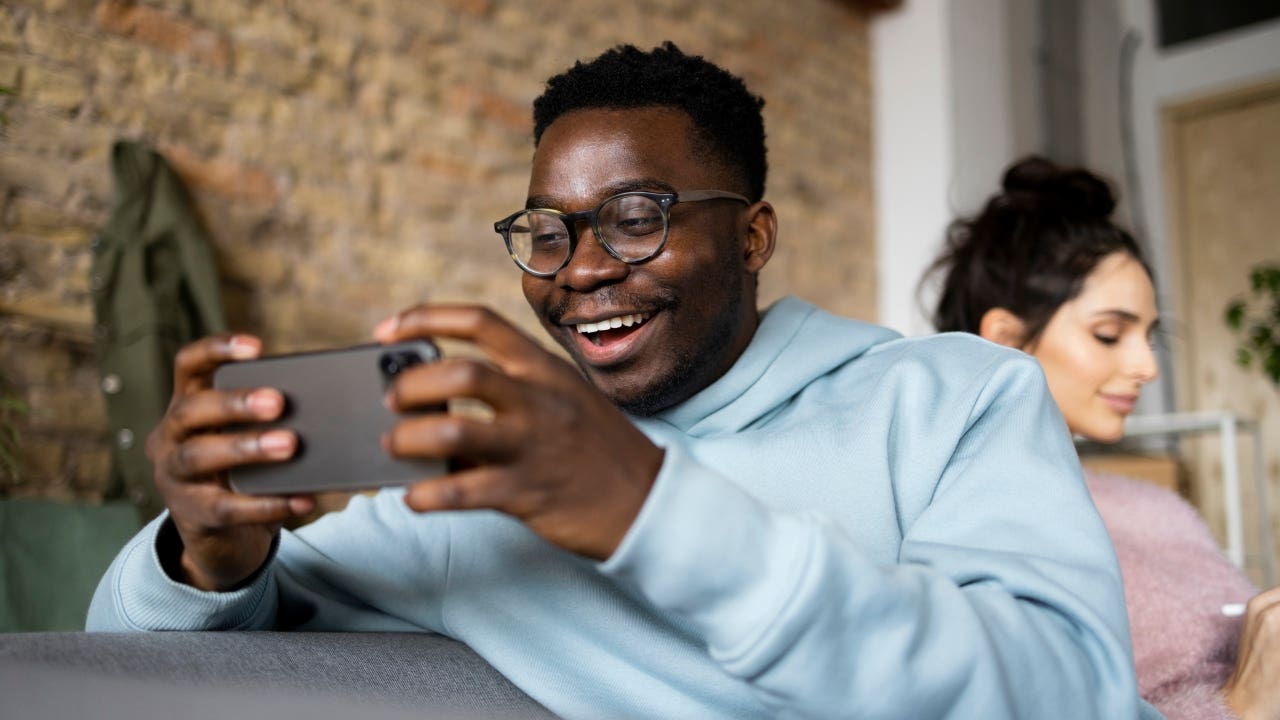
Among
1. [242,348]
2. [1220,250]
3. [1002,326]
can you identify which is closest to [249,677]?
[242,348]

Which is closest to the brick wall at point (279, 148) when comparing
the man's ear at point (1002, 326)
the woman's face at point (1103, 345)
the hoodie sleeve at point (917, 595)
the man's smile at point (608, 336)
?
the man's ear at point (1002, 326)

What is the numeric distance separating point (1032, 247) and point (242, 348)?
1568mm

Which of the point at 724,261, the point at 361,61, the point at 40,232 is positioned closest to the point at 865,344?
the point at 724,261

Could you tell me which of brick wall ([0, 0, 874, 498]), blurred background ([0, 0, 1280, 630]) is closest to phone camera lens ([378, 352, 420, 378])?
blurred background ([0, 0, 1280, 630])

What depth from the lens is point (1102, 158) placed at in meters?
5.53

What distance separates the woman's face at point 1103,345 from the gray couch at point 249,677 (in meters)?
1.25

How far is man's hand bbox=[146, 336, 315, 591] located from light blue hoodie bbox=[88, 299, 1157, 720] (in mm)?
199

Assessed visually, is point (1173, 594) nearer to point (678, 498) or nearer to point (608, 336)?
point (608, 336)

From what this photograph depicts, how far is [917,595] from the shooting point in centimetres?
76

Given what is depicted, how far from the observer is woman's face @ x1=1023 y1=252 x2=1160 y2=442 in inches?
76.5

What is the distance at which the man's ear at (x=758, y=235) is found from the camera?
1336mm

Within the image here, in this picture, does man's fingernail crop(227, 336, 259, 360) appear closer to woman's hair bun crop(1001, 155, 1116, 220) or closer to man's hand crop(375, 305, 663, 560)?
man's hand crop(375, 305, 663, 560)

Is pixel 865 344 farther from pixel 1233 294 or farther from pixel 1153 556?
pixel 1233 294

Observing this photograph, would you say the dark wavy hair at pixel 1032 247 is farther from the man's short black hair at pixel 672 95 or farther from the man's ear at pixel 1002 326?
the man's short black hair at pixel 672 95
